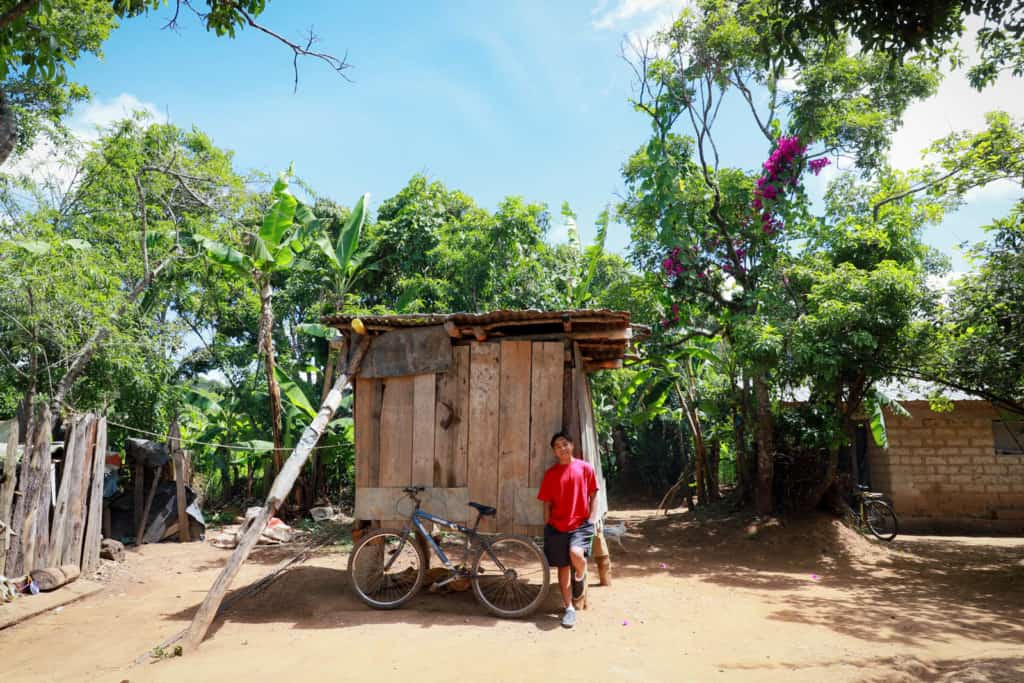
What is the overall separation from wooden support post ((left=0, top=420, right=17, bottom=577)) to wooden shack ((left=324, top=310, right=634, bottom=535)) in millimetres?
3497

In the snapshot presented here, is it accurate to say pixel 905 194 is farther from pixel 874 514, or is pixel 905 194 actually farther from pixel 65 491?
pixel 65 491

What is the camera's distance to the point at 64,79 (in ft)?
15.5

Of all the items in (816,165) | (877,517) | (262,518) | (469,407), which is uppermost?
(816,165)

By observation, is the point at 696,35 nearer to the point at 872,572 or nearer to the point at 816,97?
the point at 816,97

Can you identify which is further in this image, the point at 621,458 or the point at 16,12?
the point at 621,458

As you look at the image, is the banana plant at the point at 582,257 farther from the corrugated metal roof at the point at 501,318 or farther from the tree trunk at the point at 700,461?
the corrugated metal roof at the point at 501,318

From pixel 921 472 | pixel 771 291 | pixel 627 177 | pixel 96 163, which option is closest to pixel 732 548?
pixel 771 291

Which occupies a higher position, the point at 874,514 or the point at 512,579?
the point at 874,514

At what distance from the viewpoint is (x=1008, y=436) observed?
12.7 meters

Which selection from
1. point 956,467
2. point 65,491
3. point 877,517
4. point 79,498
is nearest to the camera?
point 65,491

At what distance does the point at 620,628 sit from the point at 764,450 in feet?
19.4

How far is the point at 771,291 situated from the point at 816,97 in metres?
3.25

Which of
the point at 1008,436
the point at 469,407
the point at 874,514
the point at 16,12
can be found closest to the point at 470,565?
the point at 469,407

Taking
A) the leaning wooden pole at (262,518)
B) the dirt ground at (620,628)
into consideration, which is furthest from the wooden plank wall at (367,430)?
the dirt ground at (620,628)
